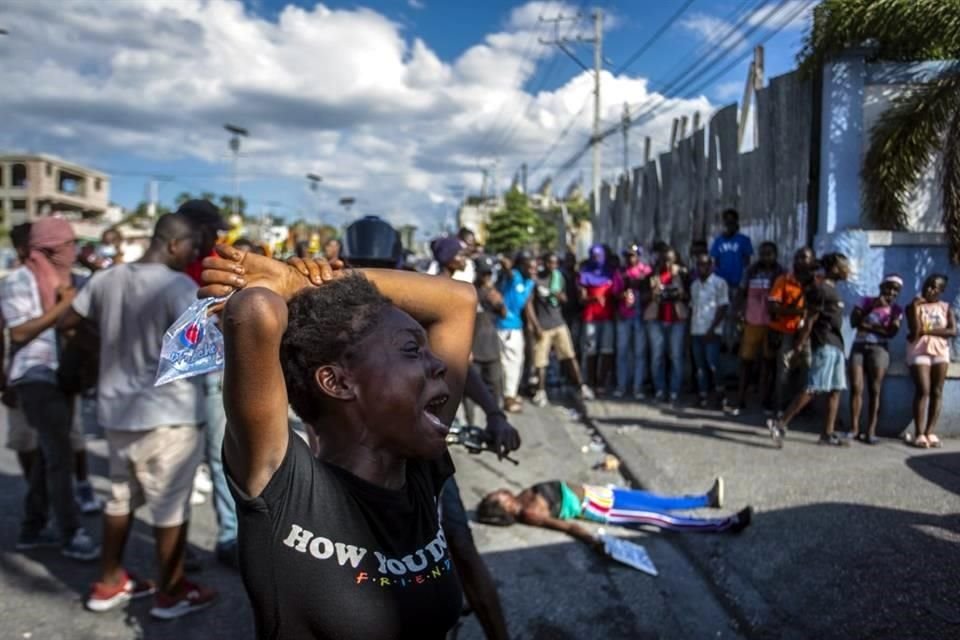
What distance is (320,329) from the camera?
159 centimetres

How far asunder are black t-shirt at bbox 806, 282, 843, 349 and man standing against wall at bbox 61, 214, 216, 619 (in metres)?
5.04

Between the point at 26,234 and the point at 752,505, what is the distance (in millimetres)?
5009

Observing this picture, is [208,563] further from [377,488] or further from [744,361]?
[744,361]

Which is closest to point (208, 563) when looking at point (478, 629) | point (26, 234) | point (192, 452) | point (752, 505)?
point (192, 452)

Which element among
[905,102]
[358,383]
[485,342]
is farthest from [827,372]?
[358,383]

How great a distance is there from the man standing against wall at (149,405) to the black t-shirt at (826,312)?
16.5 feet

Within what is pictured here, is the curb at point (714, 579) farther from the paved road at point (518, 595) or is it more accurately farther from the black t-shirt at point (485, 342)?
the black t-shirt at point (485, 342)

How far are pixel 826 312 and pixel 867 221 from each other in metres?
1.49

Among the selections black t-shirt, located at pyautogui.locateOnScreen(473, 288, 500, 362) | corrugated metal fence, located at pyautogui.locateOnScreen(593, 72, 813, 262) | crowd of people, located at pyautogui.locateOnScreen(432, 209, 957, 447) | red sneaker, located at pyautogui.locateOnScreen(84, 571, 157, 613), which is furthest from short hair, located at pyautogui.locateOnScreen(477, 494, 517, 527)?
corrugated metal fence, located at pyautogui.locateOnScreen(593, 72, 813, 262)

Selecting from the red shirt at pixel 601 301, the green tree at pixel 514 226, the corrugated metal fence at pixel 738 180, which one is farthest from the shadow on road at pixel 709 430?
the green tree at pixel 514 226

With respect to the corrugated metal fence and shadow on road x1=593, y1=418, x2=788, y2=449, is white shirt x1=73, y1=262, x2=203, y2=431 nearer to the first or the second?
shadow on road x1=593, y1=418, x2=788, y2=449

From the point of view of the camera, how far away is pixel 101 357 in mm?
3719

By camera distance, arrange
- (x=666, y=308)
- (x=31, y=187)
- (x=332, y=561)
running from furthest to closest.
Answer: (x=31, y=187)
(x=666, y=308)
(x=332, y=561)

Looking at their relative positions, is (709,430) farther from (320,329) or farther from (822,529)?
(320,329)
